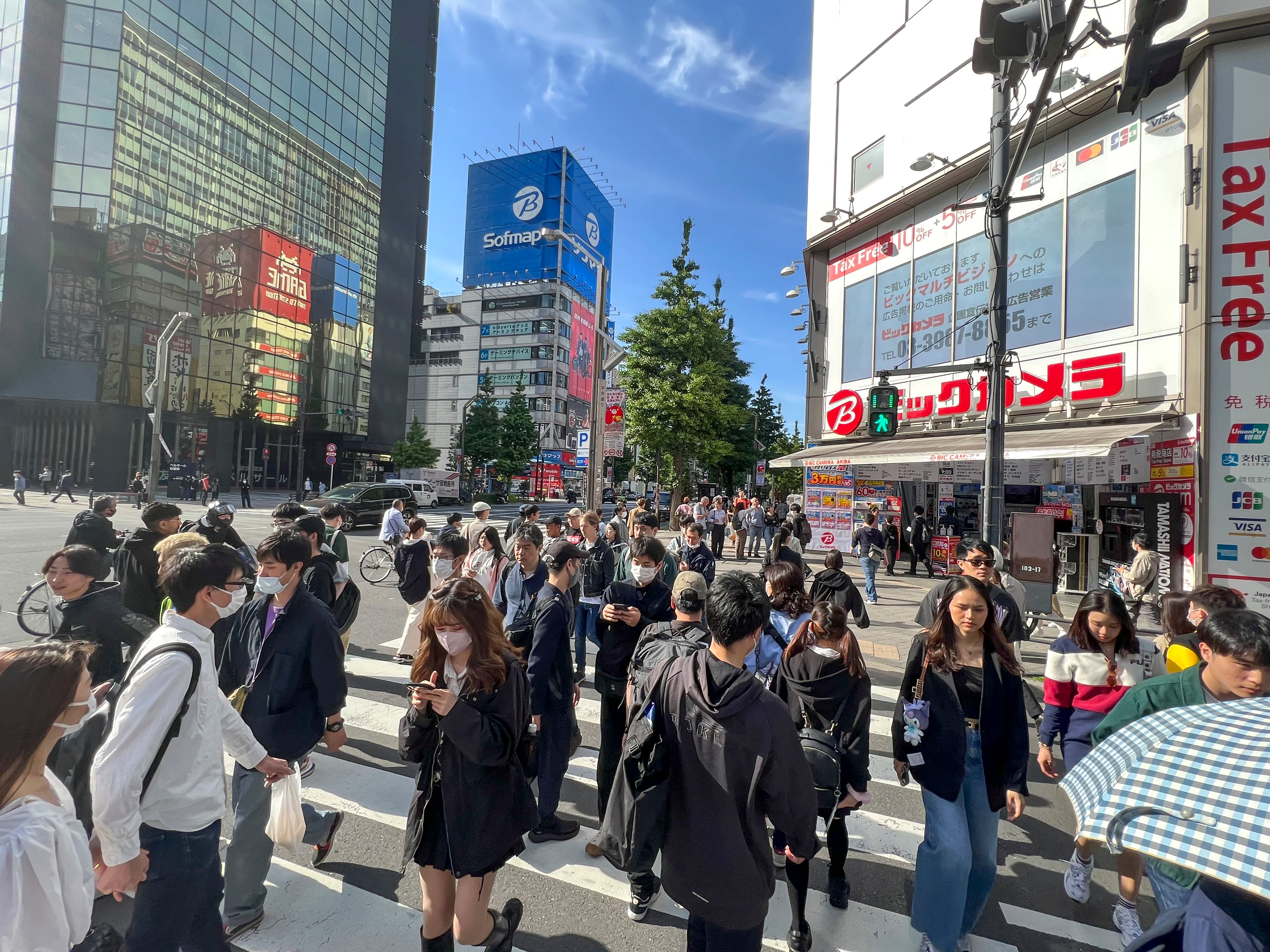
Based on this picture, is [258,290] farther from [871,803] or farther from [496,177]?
[871,803]

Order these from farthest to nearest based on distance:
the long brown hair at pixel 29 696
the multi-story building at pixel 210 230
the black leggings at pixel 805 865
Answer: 1. the multi-story building at pixel 210 230
2. the black leggings at pixel 805 865
3. the long brown hair at pixel 29 696

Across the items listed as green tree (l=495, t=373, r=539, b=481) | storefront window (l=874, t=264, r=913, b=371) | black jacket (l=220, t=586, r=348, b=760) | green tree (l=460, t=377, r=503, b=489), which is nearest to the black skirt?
black jacket (l=220, t=586, r=348, b=760)

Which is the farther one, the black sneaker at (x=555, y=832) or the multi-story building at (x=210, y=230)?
the multi-story building at (x=210, y=230)

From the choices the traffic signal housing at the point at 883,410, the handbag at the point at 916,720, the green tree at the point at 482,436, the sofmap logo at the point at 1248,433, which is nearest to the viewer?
the handbag at the point at 916,720

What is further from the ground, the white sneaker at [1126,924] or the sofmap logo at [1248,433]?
the sofmap logo at [1248,433]

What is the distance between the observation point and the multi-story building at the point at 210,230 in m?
32.9

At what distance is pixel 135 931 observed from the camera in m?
2.17

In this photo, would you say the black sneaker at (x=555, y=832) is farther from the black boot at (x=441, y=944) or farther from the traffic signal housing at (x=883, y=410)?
the traffic signal housing at (x=883, y=410)

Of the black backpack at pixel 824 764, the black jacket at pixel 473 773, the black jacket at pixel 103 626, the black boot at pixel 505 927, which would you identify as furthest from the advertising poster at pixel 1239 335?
the black jacket at pixel 103 626

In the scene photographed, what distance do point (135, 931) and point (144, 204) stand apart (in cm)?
4568

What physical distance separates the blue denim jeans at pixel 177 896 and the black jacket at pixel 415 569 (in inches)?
211

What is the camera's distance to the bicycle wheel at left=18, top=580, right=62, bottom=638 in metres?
7.75

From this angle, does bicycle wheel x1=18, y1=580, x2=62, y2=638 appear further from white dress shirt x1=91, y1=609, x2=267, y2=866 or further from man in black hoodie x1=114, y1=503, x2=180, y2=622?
white dress shirt x1=91, y1=609, x2=267, y2=866

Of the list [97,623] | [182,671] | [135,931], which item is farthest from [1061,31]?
[97,623]
